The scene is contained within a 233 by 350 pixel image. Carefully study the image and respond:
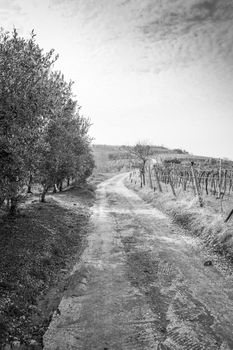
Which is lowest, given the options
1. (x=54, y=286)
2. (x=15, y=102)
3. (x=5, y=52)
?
(x=54, y=286)

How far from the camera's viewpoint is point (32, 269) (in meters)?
10.5

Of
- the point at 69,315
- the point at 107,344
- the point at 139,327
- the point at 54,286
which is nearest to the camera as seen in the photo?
the point at 107,344

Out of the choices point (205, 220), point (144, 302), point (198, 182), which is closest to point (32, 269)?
point (144, 302)

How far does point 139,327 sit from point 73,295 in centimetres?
273

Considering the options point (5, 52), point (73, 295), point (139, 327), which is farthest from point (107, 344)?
point (5, 52)

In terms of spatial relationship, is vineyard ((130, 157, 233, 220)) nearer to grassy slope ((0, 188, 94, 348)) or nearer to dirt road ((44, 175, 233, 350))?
dirt road ((44, 175, 233, 350))

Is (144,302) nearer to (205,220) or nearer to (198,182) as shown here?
(205,220)

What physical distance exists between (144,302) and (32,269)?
4.23 metres

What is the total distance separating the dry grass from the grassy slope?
6.29m

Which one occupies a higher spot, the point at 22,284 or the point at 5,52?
the point at 5,52

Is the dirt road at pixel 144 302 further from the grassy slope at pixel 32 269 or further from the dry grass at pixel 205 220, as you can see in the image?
the dry grass at pixel 205 220

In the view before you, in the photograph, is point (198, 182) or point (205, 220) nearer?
point (205, 220)

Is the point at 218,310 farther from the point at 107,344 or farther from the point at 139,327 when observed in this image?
the point at 107,344

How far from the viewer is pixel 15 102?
10695 millimetres
